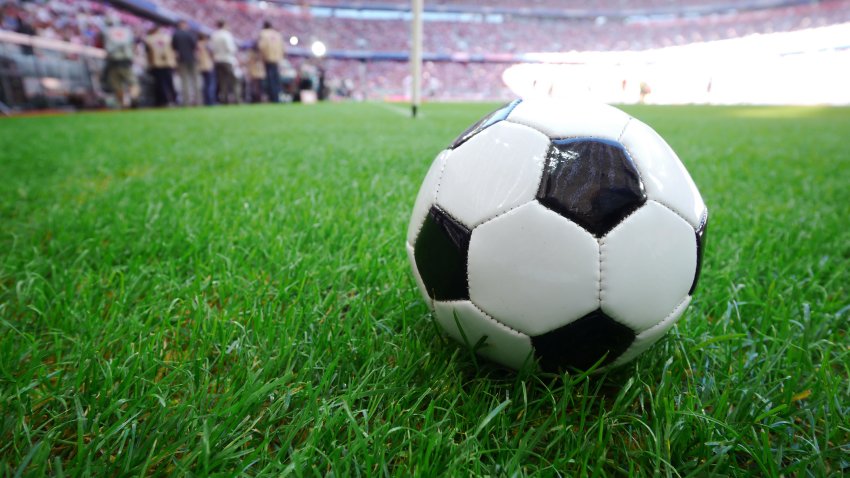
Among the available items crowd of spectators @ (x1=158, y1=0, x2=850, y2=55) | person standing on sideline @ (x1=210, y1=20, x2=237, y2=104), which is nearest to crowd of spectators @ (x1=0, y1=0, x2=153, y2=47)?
person standing on sideline @ (x1=210, y1=20, x2=237, y2=104)

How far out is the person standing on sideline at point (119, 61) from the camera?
11.2 meters

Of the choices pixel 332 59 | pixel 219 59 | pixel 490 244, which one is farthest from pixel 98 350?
pixel 332 59

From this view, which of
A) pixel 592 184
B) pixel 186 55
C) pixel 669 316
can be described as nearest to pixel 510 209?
pixel 592 184

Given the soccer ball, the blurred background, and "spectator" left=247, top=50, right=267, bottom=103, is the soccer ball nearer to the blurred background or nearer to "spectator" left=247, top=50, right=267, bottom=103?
"spectator" left=247, top=50, right=267, bottom=103

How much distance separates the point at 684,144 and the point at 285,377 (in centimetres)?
656

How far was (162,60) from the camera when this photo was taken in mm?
12547

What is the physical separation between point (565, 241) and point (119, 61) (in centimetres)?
1384

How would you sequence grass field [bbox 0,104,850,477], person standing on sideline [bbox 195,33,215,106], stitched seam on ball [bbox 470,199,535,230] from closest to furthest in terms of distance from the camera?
1. grass field [bbox 0,104,850,477]
2. stitched seam on ball [bbox 470,199,535,230]
3. person standing on sideline [bbox 195,33,215,106]

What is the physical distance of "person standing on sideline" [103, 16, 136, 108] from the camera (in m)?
11.2

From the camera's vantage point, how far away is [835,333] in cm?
129

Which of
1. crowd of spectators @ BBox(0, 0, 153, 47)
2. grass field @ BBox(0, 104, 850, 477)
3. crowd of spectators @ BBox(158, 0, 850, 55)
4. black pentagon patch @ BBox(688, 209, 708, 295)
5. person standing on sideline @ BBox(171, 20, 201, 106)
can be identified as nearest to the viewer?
grass field @ BBox(0, 104, 850, 477)

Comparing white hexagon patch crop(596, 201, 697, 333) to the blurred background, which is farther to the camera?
the blurred background

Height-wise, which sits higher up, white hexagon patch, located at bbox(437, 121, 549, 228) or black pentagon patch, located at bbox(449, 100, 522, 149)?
black pentagon patch, located at bbox(449, 100, 522, 149)

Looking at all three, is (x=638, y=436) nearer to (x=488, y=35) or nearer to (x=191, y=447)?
(x=191, y=447)
